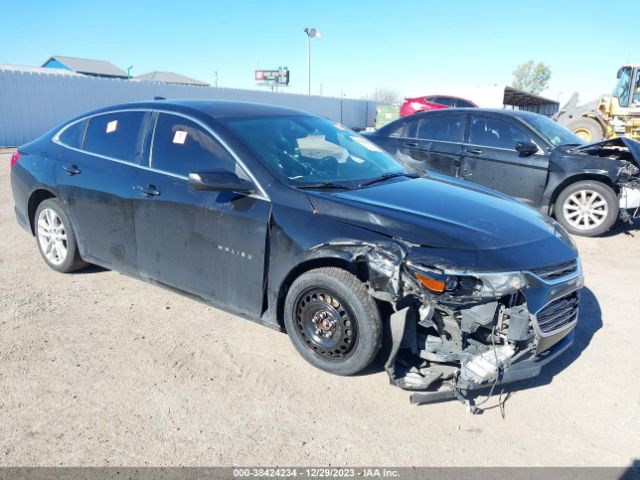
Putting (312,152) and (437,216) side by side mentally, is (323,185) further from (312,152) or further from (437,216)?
(437,216)

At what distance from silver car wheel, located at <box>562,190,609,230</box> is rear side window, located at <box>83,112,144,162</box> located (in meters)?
5.64

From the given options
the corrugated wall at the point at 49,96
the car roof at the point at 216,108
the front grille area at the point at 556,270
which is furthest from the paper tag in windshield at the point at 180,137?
the corrugated wall at the point at 49,96

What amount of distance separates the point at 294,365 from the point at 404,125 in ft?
18.4

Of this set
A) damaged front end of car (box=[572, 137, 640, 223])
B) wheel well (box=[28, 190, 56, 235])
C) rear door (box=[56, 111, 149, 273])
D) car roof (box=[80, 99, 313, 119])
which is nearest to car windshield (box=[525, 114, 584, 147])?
damaged front end of car (box=[572, 137, 640, 223])

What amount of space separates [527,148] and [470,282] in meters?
4.73

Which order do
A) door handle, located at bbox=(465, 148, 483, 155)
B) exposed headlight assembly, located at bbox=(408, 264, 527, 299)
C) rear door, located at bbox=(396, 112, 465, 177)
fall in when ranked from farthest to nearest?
rear door, located at bbox=(396, 112, 465, 177), door handle, located at bbox=(465, 148, 483, 155), exposed headlight assembly, located at bbox=(408, 264, 527, 299)

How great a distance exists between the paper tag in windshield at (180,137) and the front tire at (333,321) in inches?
57.6

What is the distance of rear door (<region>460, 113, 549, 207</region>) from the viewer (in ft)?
22.6

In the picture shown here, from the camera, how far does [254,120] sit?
3.84 meters

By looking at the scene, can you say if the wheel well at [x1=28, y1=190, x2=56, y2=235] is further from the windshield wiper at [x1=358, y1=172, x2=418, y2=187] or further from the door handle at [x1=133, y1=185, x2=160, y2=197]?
the windshield wiper at [x1=358, y1=172, x2=418, y2=187]

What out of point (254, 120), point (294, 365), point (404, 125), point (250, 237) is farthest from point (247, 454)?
point (404, 125)

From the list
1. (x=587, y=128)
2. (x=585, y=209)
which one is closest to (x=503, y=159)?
(x=585, y=209)

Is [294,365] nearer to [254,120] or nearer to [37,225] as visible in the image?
[254,120]

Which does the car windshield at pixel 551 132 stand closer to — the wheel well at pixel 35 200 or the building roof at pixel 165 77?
the wheel well at pixel 35 200
